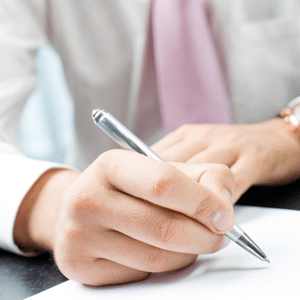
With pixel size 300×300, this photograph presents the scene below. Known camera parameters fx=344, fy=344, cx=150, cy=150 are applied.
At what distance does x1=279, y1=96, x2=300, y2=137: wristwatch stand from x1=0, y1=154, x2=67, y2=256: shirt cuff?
1.12 ft

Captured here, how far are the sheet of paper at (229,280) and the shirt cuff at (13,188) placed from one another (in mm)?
130

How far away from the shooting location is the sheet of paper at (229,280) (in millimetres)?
219

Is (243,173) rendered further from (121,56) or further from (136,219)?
(121,56)

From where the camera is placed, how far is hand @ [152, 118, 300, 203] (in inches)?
16.1

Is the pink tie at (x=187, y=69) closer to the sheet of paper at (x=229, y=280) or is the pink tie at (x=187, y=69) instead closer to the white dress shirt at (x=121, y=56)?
the white dress shirt at (x=121, y=56)

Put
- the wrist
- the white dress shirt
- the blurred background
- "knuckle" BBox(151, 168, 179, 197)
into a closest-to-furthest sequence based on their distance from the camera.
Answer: "knuckle" BBox(151, 168, 179, 197) < the wrist < the white dress shirt < the blurred background

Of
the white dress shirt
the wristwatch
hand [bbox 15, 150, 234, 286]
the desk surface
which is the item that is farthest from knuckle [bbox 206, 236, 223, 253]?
the white dress shirt

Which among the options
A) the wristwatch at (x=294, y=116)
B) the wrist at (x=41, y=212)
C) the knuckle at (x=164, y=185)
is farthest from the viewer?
the wristwatch at (x=294, y=116)

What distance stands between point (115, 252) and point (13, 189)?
19cm

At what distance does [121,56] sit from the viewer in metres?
0.69

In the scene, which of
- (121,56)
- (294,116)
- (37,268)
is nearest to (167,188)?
(37,268)

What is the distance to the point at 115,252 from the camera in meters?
0.24

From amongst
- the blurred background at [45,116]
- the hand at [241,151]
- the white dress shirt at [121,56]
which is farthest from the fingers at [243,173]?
the blurred background at [45,116]

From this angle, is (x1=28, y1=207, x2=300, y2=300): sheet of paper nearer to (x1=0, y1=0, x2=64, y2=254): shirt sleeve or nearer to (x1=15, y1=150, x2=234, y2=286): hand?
(x1=15, y1=150, x2=234, y2=286): hand
